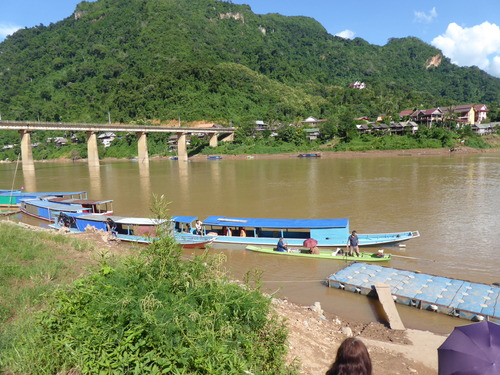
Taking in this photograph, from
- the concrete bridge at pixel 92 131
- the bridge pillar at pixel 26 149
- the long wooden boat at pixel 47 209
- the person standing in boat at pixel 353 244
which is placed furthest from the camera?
the bridge pillar at pixel 26 149

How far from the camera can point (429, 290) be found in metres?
11.0

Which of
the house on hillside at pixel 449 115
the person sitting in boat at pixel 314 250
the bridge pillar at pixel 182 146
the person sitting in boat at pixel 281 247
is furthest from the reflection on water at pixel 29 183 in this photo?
the house on hillside at pixel 449 115

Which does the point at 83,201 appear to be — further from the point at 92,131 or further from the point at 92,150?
the point at 92,131

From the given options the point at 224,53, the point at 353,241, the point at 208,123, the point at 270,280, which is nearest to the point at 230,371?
the point at 270,280

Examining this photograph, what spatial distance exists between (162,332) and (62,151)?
361ft

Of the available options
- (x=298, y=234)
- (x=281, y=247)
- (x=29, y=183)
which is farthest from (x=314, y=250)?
(x=29, y=183)

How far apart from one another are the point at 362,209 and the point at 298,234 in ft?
30.1

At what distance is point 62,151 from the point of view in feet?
325

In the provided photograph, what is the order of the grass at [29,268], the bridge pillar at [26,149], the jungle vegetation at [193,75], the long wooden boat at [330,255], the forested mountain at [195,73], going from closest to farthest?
the grass at [29,268] < the long wooden boat at [330,255] < the bridge pillar at [26,149] < the jungle vegetation at [193,75] < the forested mountain at [195,73]

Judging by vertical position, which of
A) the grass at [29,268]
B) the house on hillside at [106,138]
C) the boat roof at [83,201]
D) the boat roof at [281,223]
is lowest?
the boat roof at [281,223]

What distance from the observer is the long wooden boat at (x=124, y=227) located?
17.0 meters

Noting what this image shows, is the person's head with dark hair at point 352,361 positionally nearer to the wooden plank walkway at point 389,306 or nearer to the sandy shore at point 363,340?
the sandy shore at point 363,340

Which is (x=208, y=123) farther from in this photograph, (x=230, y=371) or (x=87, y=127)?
(x=230, y=371)

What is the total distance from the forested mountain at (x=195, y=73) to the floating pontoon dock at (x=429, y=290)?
86055 mm
